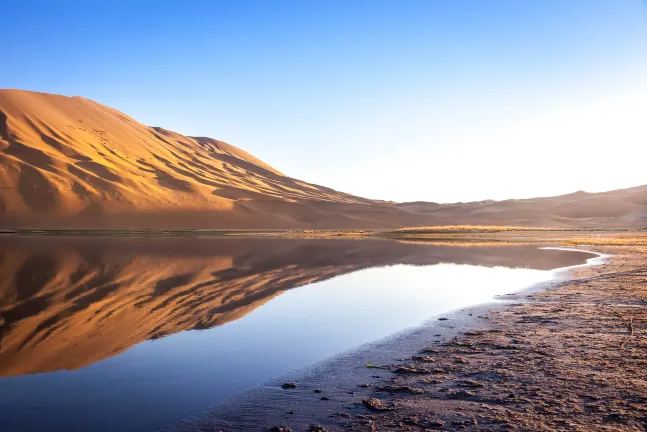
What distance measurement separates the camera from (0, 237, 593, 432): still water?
7.41 meters

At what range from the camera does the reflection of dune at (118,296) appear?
10672 mm

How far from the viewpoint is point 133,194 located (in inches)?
4018

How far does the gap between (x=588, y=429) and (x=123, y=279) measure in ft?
66.1

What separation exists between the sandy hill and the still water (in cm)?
7043

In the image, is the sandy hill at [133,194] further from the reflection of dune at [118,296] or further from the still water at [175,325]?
the still water at [175,325]

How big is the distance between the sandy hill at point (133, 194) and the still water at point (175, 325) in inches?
2773

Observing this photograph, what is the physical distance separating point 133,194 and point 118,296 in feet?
299

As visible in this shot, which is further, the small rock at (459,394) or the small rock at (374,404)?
the small rock at (459,394)

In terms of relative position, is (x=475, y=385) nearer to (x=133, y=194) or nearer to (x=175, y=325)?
(x=175, y=325)

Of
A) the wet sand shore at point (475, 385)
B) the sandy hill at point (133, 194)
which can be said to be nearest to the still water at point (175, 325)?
the wet sand shore at point (475, 385)

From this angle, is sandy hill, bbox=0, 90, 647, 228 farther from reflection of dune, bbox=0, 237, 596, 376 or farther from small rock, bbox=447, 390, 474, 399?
small rock, bbox=447, 390, 474, 399

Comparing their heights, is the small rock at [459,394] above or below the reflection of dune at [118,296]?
above

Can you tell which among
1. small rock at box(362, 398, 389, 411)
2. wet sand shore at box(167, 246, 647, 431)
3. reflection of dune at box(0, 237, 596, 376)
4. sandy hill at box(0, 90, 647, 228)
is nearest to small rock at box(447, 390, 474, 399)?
wet sand shore at box(167, 246, 647, 431)

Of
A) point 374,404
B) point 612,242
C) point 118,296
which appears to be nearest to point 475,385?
point 374,404
